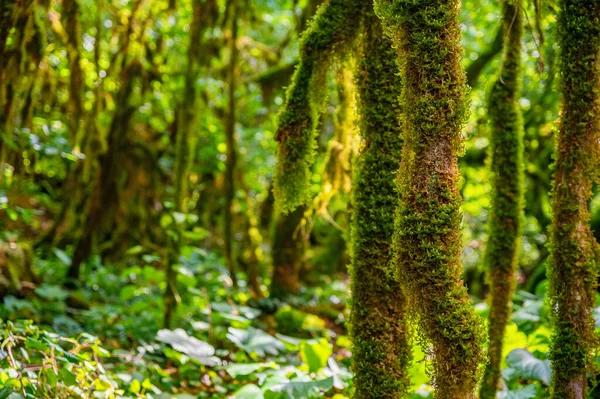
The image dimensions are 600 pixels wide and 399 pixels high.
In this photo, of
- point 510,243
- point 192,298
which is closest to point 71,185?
point 192,298

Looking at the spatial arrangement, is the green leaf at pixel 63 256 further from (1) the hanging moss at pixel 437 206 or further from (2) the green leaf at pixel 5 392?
(1) the hanging moss at pixel 437 206

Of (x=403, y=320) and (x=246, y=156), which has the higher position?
(x=246, y=156)

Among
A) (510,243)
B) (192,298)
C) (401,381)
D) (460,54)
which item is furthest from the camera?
(192,298)

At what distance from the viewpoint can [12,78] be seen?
3941mm

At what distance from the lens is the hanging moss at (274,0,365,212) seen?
2.45m

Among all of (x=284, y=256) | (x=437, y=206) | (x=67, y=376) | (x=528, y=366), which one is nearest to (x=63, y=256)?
(x=284, y=256)

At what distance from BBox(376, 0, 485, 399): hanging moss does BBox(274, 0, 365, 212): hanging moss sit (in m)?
0.57

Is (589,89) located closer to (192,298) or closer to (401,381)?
(401,381)

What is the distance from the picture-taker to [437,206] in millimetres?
1866

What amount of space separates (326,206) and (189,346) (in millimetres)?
1388

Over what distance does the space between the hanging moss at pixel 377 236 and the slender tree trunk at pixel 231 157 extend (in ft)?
12.4

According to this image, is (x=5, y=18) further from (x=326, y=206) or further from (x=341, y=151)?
(x=326, y=206)

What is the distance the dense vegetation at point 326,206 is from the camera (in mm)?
1901

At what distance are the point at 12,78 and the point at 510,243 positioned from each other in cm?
346
